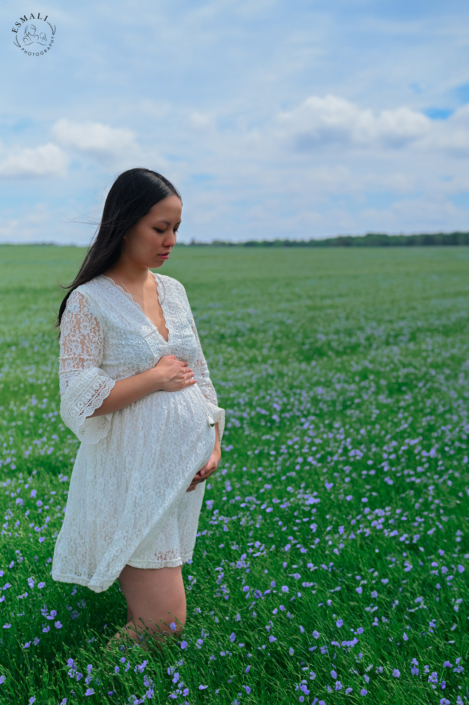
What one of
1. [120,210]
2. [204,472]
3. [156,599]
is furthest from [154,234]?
[156,599]

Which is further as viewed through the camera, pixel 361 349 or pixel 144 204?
pixel 361 349

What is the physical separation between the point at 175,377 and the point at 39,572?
2.27m

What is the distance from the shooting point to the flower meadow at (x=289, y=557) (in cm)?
319

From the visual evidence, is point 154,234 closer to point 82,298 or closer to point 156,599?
point 82,298

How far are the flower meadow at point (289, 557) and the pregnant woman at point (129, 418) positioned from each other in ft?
1.42

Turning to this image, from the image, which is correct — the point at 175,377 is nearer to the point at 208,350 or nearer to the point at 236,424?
the point at 236,424

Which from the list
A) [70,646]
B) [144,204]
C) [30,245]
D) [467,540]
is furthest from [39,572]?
[30,245]

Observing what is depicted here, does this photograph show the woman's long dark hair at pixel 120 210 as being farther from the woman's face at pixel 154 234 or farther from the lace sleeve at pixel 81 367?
the lace sleeve at pixel 81 367

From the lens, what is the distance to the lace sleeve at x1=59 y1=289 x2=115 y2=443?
3.05 m

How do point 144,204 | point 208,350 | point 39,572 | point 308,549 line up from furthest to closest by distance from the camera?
point 208,350, point 308,549, point 39,572, point 144,204

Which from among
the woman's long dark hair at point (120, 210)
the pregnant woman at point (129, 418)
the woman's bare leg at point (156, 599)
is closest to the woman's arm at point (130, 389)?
the pregnant woman at point (129, 418)

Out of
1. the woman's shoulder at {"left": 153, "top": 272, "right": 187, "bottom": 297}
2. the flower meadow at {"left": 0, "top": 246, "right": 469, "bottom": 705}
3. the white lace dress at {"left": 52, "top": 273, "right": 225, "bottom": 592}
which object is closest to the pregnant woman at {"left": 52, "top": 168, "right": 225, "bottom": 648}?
the white lace dress at {"left": 52, "top": 273, "right": 225, "bottom": 592}

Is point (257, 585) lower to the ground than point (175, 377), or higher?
lower

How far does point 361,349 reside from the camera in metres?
15.1
